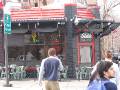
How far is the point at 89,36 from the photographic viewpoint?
967 inches

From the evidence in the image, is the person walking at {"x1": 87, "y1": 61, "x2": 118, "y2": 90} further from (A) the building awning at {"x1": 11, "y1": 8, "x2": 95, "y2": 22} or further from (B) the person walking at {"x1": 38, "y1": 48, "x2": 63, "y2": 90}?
(A) the building awning at {"x1": 11, "y1": 8, "x2": 95, "y2": 22}

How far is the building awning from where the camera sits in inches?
940

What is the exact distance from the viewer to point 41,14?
2438 centimetres

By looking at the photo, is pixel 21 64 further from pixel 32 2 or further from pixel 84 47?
pixel 32 2

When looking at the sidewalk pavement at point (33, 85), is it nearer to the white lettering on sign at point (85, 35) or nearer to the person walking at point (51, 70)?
the white lettering on sign at point (85, 35)

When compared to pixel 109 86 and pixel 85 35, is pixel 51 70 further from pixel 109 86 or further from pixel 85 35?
pixel 85 35

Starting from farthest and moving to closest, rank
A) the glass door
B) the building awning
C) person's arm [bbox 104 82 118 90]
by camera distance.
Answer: the glass door
the building awning
person's arm [bbox 104 82 118 90]

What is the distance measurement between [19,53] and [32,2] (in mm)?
4662

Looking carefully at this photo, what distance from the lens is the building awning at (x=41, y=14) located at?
78.3ft

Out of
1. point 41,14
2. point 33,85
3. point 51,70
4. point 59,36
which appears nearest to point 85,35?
point 59,36

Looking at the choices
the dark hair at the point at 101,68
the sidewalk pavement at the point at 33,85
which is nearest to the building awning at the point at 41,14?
the sidewalk pavement at the point at 33,85

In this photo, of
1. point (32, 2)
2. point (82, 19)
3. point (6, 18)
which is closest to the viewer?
point (6, 18)

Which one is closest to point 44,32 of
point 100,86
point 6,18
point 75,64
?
point 75,64

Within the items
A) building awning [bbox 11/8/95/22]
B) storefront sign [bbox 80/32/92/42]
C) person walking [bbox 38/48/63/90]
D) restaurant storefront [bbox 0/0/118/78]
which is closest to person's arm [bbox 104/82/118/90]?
person walking [bbox 38/48/63/90]
